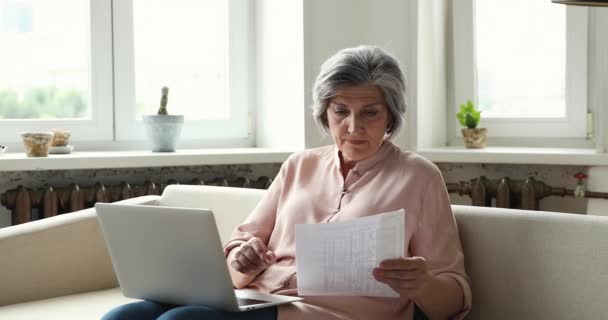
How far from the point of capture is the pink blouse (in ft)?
6.51

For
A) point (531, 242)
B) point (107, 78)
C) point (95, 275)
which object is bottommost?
point (95, 275)

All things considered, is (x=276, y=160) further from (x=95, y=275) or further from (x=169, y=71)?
(x=95, y=275)

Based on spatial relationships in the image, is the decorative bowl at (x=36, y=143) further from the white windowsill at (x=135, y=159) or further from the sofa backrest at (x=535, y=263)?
the sofa backrest at (x=535, y=263)

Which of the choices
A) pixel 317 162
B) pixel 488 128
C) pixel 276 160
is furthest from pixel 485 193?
pixel 317 162

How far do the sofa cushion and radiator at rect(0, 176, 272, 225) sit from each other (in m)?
0.71

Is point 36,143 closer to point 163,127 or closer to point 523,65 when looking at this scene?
point 163,127

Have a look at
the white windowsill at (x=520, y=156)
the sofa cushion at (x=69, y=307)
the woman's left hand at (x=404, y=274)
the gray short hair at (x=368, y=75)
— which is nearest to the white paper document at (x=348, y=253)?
the woman's left hand at (x=404, y=274)

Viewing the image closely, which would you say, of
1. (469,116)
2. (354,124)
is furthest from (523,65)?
(354,124)

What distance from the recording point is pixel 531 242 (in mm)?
2021

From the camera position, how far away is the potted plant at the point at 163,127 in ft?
11.3

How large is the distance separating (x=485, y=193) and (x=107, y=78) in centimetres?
163

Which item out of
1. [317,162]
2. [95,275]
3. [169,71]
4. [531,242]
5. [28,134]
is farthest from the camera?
[169,71]

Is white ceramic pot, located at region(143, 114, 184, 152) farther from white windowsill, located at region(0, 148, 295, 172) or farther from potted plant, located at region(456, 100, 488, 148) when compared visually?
potted plant, located at region(456, 100, 488, 148)

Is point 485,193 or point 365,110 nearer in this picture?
point 365,110
